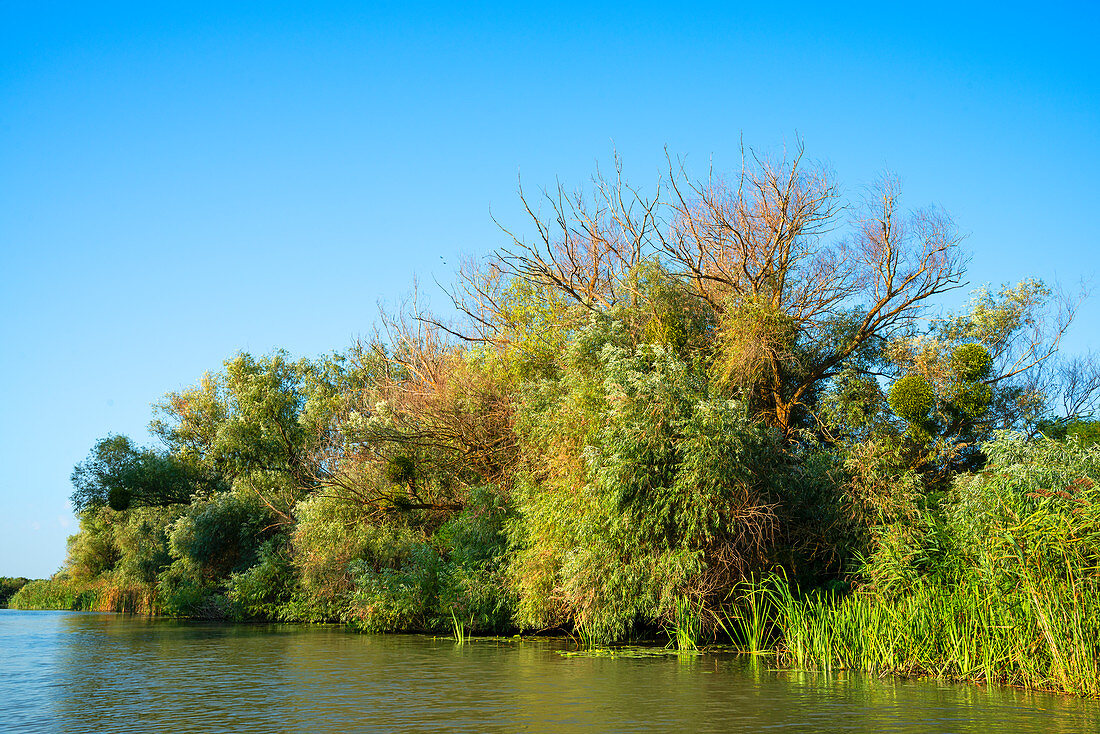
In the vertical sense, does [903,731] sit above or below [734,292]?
below

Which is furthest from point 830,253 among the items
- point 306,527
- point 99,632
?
point 99,632

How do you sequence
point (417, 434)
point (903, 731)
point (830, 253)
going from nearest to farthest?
point (903, 731), point (830, 253), point (417, 434)

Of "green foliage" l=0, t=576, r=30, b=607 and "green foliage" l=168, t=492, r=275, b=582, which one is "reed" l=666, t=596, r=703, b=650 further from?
"green foliage" l=0, t=576, r=30, b=607

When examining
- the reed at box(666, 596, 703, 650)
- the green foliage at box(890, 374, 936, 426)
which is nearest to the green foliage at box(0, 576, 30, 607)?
the reed at box(666, 596, 703, 650)

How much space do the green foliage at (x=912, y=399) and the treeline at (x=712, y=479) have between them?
0.08 meters

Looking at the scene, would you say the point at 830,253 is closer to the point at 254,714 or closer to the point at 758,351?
the point at 758,351

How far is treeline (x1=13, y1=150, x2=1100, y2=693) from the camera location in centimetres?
1512

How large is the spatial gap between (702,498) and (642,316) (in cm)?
804

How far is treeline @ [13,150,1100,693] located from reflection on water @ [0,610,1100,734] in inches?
57.6

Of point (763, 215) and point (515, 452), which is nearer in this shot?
point (763, 215)

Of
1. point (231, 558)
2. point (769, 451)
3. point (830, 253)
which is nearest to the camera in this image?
point (769, 451)

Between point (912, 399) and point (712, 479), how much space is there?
286 inches

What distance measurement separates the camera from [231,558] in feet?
133

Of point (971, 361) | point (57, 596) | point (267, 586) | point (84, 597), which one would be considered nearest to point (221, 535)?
point (267, 586)
